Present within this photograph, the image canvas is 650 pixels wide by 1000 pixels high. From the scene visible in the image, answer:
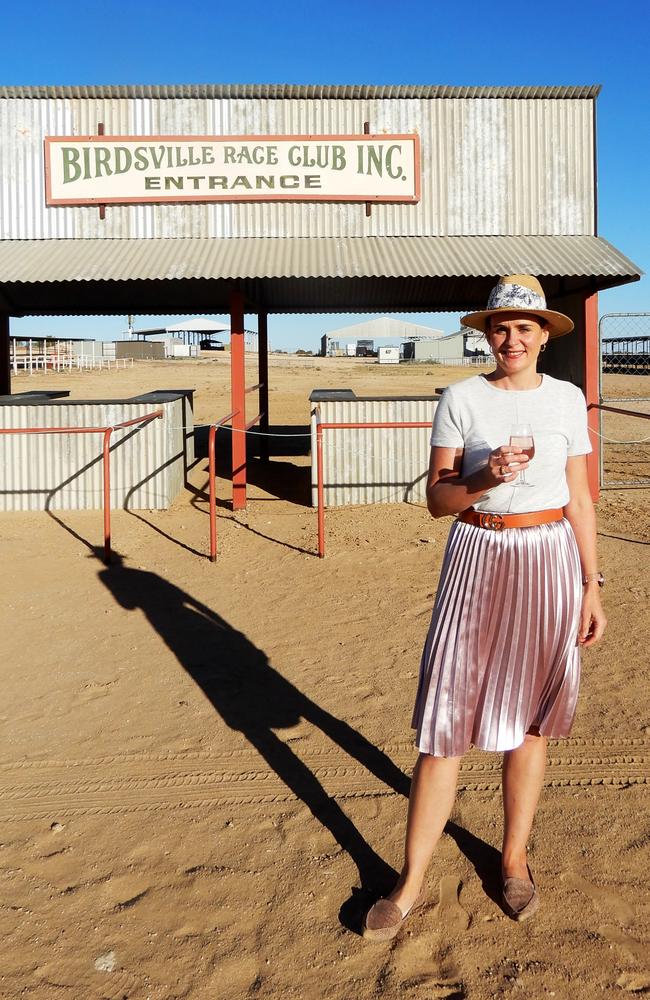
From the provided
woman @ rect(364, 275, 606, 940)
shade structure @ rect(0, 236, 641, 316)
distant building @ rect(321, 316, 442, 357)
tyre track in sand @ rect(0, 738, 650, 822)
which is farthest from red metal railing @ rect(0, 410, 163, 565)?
distant building @ rect(321, 316, 442, 357)

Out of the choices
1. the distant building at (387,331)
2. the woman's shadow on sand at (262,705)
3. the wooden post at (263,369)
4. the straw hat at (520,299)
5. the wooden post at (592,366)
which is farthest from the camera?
the distant building at (387,331)

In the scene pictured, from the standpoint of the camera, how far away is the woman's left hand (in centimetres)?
252

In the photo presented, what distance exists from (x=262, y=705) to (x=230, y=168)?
761 centimetres

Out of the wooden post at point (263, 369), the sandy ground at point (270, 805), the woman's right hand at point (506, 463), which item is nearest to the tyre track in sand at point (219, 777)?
the sandy ground at point (270, 805)

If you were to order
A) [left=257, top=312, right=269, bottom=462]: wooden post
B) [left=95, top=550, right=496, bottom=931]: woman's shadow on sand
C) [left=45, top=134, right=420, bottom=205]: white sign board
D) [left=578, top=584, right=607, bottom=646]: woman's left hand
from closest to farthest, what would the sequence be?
[left=578, top=584, right=607, bottom=646]: woman's left hand, [left=95, top=550, right=496, bottom=931]: woman's shadow on sand, [left=45, top=134, right=420, bottom=205]: white sign board, [left=257, top=312, right=269, bottom=462]: wooden post

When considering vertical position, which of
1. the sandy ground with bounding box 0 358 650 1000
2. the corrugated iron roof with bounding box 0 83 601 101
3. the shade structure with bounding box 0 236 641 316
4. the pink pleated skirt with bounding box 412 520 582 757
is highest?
the corrugated iron roof with bounding box 0 83 601 101

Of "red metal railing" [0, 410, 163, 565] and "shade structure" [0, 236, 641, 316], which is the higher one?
"shade structure" [0, 236, 641, 316]

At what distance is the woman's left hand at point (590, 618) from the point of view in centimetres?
252

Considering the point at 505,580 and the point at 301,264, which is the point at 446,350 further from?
the point at 505,580

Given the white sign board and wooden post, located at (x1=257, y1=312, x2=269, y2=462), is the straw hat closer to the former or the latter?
the white sign board

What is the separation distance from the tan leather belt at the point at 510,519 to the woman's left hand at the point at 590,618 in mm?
282

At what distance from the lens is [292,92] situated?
9891 millimetres

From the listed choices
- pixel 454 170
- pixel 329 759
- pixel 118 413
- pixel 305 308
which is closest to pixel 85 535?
pixel 118 413

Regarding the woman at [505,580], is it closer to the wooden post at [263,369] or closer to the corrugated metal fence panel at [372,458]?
the corrugated metal fence panel at [372,458]
